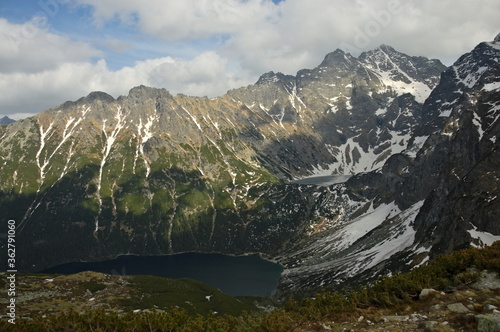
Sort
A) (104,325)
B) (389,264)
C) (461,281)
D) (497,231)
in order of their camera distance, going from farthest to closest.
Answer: (389,264)
(497,231)
(104,325)
(461,281)

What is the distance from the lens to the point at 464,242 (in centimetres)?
13488

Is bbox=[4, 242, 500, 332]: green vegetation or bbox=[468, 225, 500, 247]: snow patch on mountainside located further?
bbox=[468, 225, 500, 247]: snow patch on mountainside

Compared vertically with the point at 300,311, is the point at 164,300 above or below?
below

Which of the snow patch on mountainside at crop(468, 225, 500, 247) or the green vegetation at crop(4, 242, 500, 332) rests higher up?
the green vegetation at crop(4, 242, 500, 332)

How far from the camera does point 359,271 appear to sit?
652ft

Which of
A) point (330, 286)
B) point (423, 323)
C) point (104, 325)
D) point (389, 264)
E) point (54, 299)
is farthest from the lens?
point (330, 286)

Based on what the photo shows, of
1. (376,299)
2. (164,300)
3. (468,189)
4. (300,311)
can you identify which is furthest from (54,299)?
(468,189)

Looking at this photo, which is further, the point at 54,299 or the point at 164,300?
the point at 164,300

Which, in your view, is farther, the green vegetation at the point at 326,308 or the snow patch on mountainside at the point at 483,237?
the snow patch on mountainside at the point at 483,237

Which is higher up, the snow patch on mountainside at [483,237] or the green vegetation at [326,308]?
the green vegetation at [326,308]

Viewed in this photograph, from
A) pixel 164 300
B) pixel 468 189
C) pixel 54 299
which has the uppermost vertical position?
pixel 468 189

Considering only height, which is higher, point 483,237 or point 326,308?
point 326,308

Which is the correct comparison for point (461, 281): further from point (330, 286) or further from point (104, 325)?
point (330, 286)

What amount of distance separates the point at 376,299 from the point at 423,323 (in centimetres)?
748
